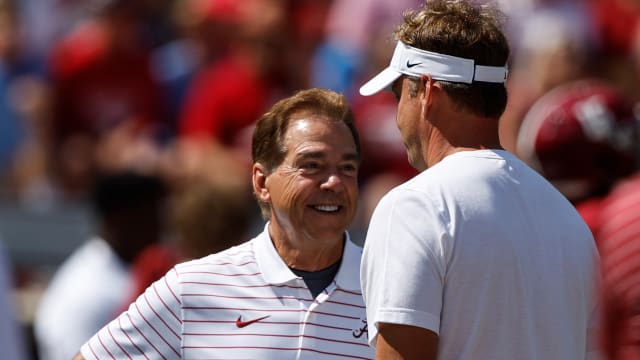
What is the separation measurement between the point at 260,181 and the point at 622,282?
1413 millimetres

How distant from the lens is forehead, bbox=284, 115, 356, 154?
3936mm

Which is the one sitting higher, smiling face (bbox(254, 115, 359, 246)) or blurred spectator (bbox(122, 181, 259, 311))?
smiling face (bbox(254, 115, 359, 246))

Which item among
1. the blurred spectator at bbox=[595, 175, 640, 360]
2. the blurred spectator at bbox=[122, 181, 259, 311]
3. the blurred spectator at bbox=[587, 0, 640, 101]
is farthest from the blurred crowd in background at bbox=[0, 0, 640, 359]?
the blurred spectator at bbox=[595, 175, 640, 360]

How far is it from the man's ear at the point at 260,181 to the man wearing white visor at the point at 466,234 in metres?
0.75

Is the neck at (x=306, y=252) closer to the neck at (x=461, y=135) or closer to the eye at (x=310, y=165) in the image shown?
the eye at (x=310, y=165)

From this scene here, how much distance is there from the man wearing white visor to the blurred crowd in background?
373 centimetres

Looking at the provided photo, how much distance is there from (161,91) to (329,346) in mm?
5475

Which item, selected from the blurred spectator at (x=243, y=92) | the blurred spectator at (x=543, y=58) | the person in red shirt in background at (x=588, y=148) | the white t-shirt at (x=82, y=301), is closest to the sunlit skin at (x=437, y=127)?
the person in red shirt in background at (x=588, y=148)

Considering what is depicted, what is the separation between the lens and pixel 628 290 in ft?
9.55

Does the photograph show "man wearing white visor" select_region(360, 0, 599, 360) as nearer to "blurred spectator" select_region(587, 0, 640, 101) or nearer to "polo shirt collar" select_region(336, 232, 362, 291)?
"polo shirt collar" select_region(336, 232, 362, 291)

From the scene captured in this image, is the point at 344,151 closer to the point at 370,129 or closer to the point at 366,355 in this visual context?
the point at 366,355

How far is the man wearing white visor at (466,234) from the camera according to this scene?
3.11 meters

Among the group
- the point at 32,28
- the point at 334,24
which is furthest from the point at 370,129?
the point at 32,28

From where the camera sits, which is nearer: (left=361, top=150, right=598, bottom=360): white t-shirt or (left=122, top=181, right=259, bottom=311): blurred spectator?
(left=361, top=150, right=598, bottom=360): white t-shirt
